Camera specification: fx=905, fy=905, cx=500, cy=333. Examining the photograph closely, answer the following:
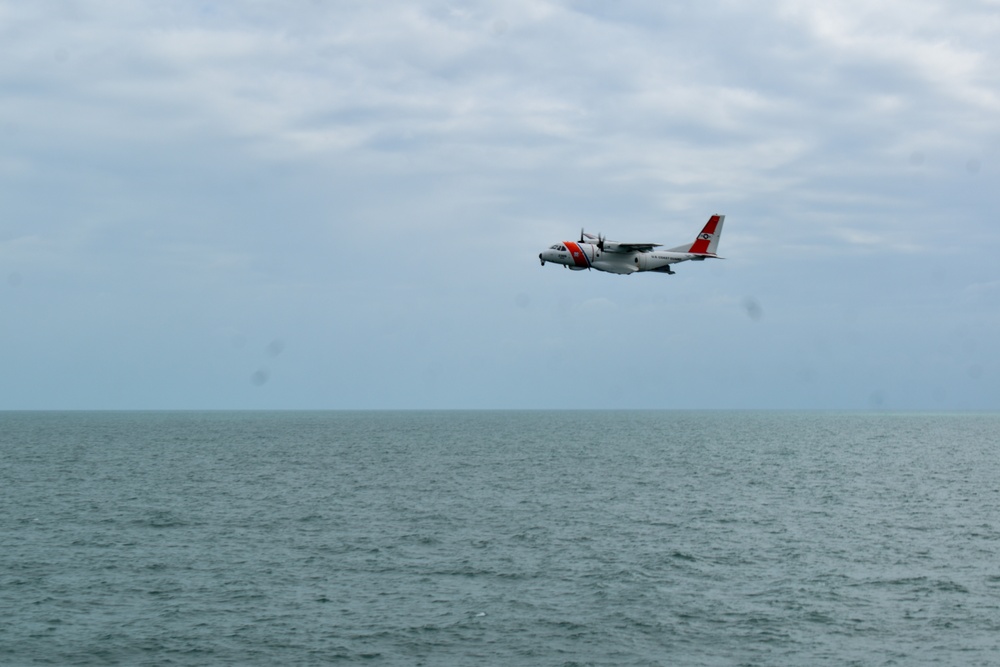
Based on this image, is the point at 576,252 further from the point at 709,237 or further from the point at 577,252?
the point at 709,237

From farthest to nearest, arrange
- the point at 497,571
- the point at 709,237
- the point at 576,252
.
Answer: the point at 709,237 < the point at 576,252 < the point at 497,571

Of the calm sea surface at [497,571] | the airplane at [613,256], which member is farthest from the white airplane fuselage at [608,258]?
the calm sea surface at [497,571]

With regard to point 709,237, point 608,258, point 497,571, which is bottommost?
point 497,571

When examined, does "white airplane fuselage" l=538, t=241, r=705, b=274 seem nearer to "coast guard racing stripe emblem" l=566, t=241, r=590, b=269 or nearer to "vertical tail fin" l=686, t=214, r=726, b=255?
"coast guard racing stripe emblem" l=566, t=241, r=590, b=269

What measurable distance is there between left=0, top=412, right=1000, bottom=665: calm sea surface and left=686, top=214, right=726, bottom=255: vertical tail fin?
21.6 m

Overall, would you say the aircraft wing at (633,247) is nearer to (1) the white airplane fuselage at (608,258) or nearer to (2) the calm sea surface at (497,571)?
(1) the white airplane fuselage at (608,258)

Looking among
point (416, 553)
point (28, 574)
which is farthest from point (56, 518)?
point (416, 553)

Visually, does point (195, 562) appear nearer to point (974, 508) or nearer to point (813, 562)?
point (813, 562)

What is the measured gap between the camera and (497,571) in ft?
175

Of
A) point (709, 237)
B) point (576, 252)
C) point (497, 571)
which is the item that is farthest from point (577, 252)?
point (497, 571)

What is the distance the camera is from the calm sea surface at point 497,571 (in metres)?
39.5

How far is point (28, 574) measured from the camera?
51.8 meters

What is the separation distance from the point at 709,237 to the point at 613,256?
9.94 meters

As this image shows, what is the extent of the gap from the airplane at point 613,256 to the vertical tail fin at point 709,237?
2.39 meters
